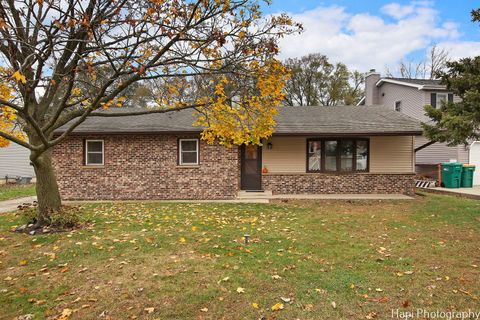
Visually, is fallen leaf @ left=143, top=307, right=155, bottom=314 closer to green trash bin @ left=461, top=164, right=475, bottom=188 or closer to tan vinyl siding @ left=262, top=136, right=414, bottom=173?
tan vinyl siding @ left=262, top=136, right=414, bottom=173

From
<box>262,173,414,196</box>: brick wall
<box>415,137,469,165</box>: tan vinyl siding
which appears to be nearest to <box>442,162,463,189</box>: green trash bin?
<box>415,137,469,165</box>: tan vinyl siding

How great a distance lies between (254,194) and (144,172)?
4.44 metres

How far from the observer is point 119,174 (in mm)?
13039

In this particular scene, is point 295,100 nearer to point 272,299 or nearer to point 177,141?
point 177,141

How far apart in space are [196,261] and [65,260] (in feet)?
7.05

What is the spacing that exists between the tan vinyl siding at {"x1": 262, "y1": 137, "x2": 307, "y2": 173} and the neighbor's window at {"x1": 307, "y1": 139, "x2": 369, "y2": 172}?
0.30 metres

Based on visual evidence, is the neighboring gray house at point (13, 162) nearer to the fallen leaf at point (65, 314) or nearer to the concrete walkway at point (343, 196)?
the concrete walkway at point (343, 196)

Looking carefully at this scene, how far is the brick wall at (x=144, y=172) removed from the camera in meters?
12.9

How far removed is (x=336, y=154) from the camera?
1392cm

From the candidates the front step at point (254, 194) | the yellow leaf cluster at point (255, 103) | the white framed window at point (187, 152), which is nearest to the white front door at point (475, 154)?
the front step at point (254, 194)

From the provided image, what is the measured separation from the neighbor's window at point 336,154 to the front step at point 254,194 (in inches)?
83.1

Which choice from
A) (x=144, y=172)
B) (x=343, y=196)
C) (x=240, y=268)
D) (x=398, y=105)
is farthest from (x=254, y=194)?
(x=398, y=105)

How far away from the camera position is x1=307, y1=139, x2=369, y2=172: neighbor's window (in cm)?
1392

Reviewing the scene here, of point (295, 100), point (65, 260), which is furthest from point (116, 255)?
point (295, 100)
